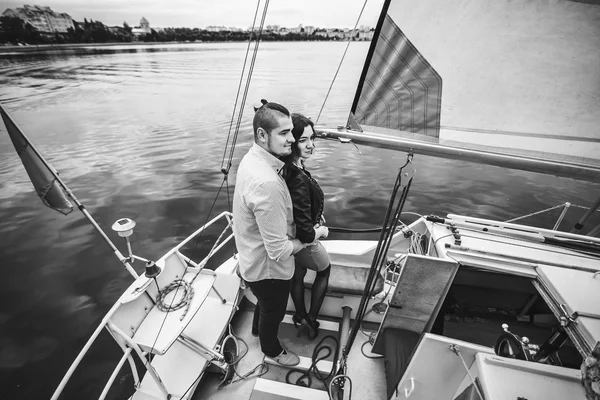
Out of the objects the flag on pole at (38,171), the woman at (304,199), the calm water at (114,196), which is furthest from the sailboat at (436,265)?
the calm water at (114,196)

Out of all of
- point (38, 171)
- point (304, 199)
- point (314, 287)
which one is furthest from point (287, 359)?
point (38, 171)

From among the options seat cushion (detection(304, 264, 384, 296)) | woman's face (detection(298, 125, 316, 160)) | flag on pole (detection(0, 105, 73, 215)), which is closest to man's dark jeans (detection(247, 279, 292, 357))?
seat cushion (detection(304, 264, 384, 296))

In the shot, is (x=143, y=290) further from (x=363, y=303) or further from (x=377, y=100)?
(x=377, y=100)

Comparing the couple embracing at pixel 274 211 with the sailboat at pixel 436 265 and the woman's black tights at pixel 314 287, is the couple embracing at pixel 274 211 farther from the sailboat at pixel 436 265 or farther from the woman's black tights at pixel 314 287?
the sailboat at pixel 436 265

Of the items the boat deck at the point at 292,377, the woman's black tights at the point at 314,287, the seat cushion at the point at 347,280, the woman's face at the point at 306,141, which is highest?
the woman's face at the point at 306,141

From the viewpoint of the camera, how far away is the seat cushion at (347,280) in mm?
2725

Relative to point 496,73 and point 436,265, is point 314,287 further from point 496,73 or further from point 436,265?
point 496,73

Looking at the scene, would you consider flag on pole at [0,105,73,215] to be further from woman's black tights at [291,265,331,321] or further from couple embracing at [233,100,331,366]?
woman's black tights at [291,265,331,321]

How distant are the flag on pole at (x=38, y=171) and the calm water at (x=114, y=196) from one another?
256 centimetres

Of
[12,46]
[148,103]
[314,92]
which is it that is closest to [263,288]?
[148,103]

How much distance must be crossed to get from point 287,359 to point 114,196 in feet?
23.8

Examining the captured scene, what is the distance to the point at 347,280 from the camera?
2844mm

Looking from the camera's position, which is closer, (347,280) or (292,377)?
(292,377)

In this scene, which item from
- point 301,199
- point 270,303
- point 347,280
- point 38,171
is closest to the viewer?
point 301,199
